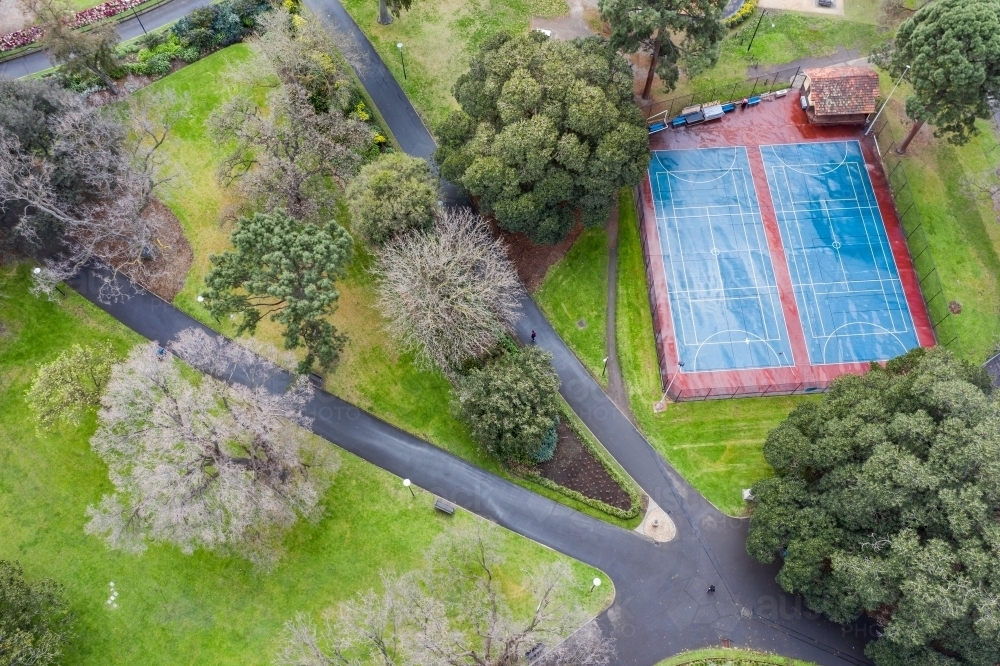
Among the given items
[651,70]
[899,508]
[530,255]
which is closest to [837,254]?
[651,70]

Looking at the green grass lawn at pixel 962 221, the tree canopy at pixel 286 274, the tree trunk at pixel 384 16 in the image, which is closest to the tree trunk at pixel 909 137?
the green grass lawn at pixel 962 221

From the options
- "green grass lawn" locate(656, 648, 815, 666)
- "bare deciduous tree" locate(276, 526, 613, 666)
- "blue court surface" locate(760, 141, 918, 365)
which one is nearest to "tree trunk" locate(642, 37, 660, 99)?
"blue court surface" locate(760, 141, 918, 365)

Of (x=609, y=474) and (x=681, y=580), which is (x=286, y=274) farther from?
(x=681, y=580)

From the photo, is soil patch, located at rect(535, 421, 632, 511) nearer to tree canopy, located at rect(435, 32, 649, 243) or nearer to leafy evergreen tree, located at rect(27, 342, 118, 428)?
tree canopy, located at rect(435, 32, 649, 243)

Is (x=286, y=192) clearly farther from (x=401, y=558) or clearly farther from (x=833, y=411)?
(x=833, y=411)

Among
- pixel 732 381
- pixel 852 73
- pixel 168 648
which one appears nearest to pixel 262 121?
pixel 168 648
